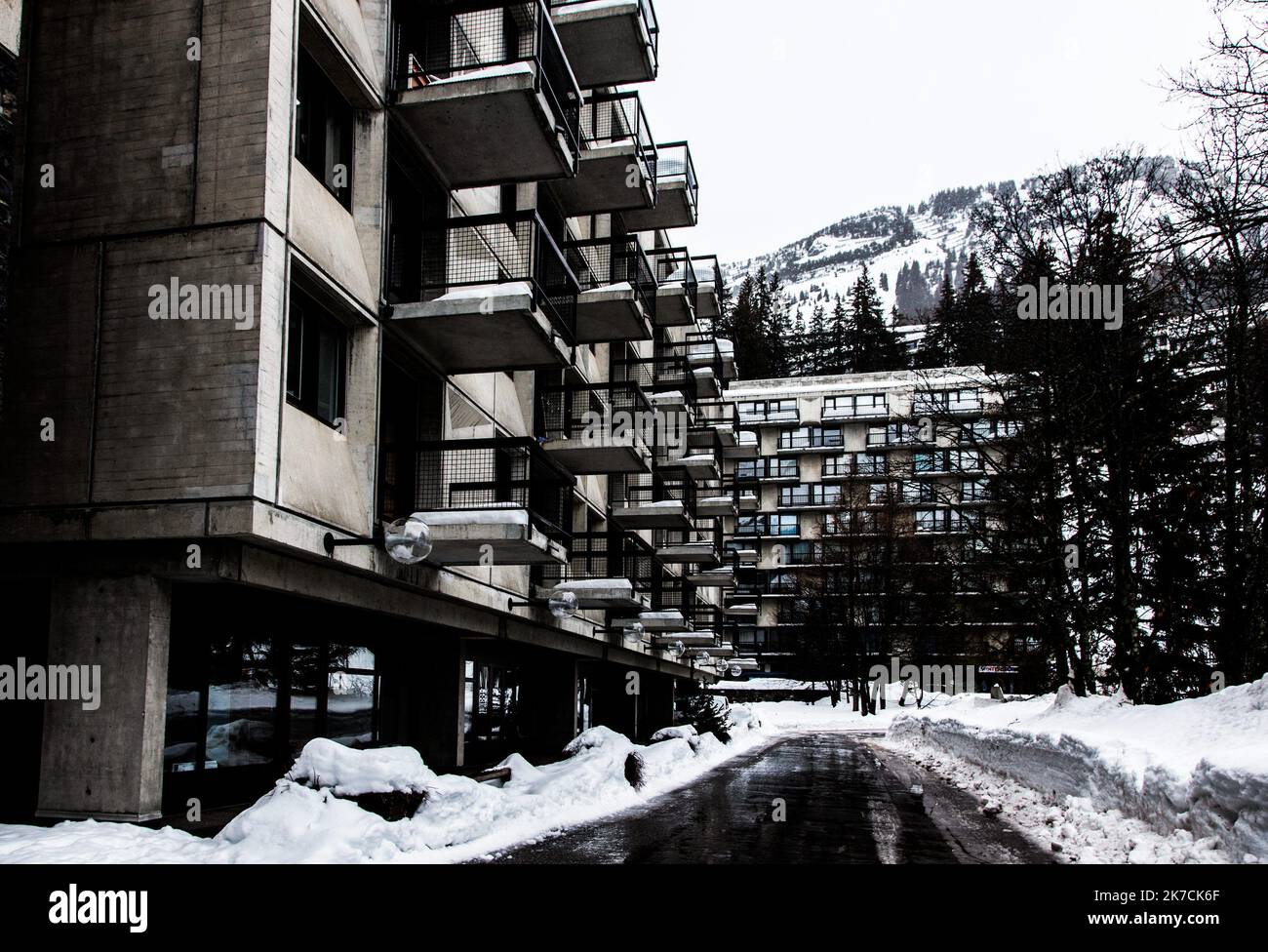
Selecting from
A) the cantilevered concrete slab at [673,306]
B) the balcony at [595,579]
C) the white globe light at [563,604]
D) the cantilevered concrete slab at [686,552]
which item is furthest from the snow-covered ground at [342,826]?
the cantilevered concrete slab at [673,306]

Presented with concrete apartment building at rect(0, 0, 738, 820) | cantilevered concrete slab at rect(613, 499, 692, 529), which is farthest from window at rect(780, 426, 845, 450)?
concrete apartment building at rect(0, 0, 738, 820)

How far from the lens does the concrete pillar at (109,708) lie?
1009 centimetres

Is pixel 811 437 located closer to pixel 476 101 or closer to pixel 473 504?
pixel 473 504

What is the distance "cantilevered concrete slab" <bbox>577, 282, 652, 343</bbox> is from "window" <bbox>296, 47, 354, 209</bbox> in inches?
348

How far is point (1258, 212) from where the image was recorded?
11.9 meters

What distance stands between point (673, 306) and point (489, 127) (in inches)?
752

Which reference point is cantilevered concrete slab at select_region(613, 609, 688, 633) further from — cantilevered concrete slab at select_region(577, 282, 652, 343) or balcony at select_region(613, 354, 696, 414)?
cantilevered concrete slab at select_region(577, 282, 652, 343)

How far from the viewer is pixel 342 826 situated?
9.58 metres

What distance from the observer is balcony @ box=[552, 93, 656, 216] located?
2256 cm

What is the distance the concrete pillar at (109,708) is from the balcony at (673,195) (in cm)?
2006
